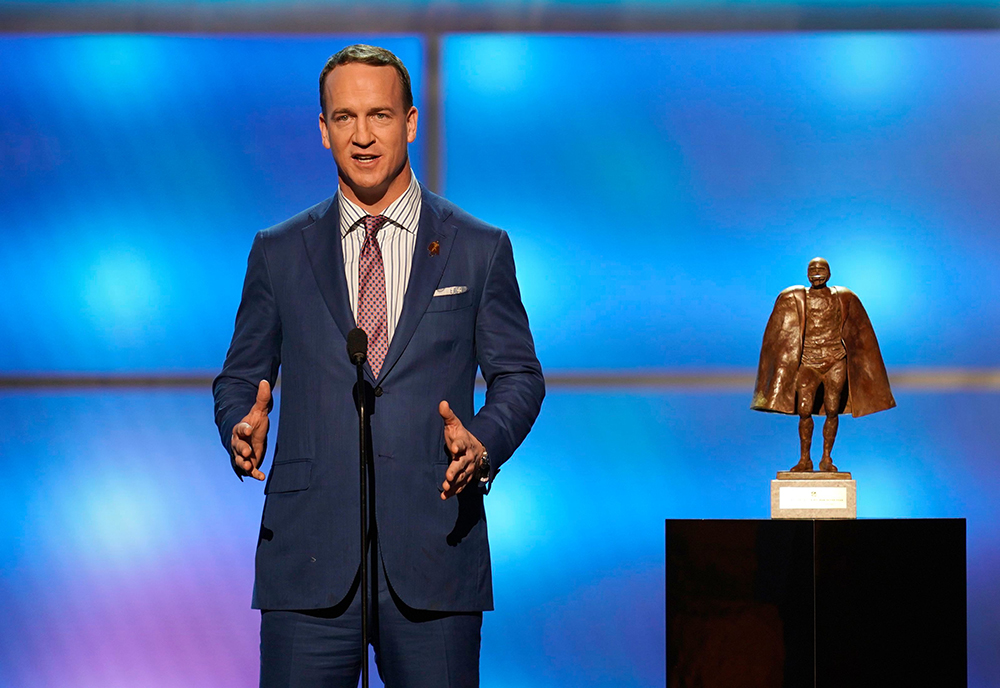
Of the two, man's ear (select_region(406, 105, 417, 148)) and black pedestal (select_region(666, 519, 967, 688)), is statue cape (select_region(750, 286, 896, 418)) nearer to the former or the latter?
black pedestal (select_region(666, 519, 967, 688))

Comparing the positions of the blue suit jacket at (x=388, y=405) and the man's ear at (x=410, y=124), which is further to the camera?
the man's ear at (x=410, y=124)

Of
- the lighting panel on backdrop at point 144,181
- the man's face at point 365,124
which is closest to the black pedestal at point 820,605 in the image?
the man's face at point 365,124

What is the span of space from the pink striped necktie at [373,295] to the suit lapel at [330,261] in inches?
1.4

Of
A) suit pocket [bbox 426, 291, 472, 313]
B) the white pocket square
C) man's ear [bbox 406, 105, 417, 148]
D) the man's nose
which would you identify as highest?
man's ear [bbox 406, 105, 417, 148]

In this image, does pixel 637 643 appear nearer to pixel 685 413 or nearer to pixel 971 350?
pixel 685 413

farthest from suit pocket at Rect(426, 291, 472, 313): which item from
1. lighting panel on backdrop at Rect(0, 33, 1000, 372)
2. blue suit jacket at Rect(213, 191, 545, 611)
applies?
lighting panel on backdrop at Rect(0, 33, 1000, 372)

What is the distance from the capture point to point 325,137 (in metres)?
2.25

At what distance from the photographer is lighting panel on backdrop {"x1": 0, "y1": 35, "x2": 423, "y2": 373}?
3.66 m

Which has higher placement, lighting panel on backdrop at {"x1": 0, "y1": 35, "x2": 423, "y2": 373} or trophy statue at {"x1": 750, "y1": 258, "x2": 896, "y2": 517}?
lighting panel on backdrop at {"x1": 0, "y1": 35, "x2": 423, "y2": 373}

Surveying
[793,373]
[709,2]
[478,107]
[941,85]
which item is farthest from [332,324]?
[941,85]

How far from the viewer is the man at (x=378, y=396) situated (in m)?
2.02

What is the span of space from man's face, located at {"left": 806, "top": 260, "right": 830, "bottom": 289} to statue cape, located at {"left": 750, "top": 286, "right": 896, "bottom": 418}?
42 mm

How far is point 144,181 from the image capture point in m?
3.70

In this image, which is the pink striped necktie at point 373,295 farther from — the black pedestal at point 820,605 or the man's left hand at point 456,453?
the black pedestal at point 820,605
